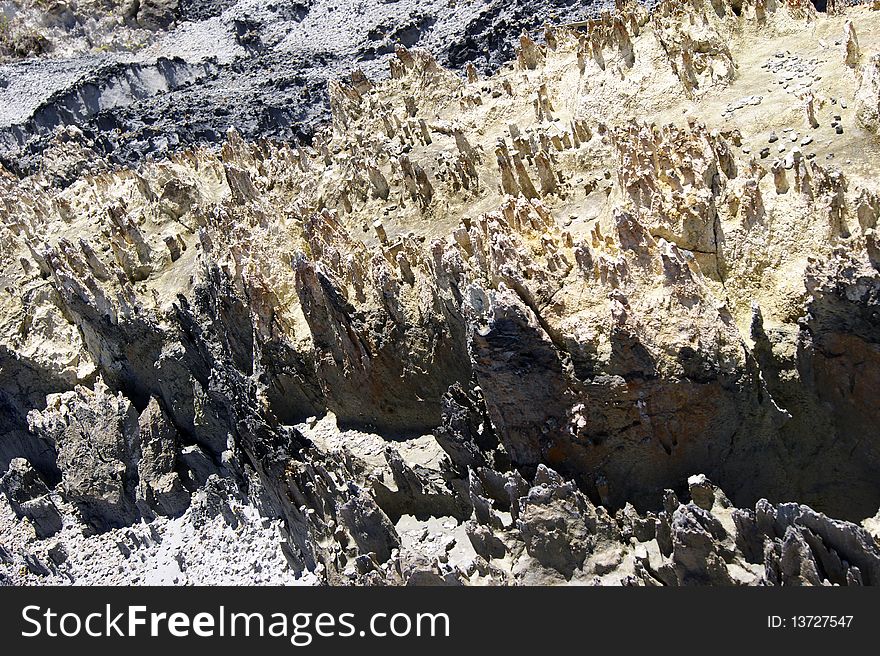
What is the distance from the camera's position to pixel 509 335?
48.1 feet

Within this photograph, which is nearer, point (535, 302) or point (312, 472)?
point (535, 302)

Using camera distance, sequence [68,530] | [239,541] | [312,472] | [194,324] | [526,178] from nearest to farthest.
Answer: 1. [312,472]
2. [526,178]
3. [239,541]
4. [194,324]
5. [68,530]

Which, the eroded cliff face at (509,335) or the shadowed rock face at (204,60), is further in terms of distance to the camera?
the shadowed rock face at (204,60)

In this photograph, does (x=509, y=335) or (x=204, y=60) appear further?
(x=204, y=60)

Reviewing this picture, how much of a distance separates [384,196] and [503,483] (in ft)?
35.6

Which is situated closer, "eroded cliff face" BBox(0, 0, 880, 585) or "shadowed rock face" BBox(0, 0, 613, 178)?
"eroded cliff face" BBox(0, 0, 880, 585)

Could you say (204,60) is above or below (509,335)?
above

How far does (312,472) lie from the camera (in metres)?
18.8

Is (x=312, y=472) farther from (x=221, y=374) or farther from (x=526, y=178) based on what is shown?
(x=526, y=178)

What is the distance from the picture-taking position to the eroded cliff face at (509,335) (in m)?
13.8

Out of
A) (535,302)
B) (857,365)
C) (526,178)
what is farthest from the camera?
(526,178)

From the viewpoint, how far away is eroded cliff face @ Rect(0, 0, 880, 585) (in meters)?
13.8

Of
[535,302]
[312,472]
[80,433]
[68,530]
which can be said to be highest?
[535,302]

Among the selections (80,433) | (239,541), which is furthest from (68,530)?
(239,541)
